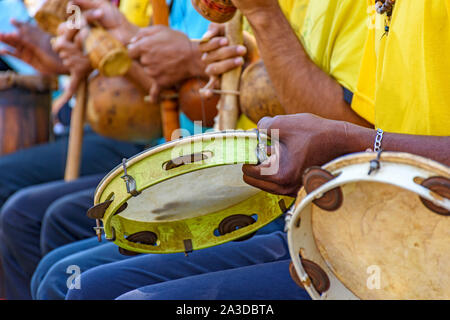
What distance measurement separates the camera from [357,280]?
0.83 meters

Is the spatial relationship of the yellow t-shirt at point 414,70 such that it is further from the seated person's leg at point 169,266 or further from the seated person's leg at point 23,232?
the seated person's leg at point 23,232

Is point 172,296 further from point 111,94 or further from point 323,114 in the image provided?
point 111,94

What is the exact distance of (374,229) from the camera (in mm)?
787

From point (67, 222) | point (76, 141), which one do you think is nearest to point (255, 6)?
point (67, 222)

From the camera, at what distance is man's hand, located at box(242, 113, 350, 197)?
2.80 ft

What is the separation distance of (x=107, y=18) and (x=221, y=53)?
0.61 m

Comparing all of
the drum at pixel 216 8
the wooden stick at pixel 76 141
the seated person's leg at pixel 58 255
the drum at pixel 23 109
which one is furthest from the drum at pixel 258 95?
the drum at pixel 23 109

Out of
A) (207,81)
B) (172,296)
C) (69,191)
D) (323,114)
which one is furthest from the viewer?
(69,191)

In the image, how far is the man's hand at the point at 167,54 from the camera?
1.79m

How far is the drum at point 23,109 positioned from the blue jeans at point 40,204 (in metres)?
0.07

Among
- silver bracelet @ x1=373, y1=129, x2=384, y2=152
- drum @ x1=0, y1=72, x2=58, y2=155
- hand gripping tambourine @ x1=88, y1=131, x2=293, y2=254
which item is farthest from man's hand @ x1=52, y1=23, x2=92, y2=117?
silver bracelet @ x1=373, y1=129, x2=384, y2=152

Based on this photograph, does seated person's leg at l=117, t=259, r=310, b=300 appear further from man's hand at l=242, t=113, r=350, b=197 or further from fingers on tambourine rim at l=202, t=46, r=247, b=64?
fingers on tambourine rim at l=202, t=46, r=247, b=64

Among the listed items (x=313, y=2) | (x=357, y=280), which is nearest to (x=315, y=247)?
(x=357, y=280)
